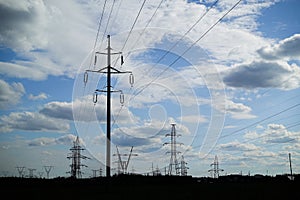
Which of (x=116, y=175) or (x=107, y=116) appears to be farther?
(x=116, y=175)

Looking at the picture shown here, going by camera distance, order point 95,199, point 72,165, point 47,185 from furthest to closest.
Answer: point 72,165, point 47,185, point 95,199

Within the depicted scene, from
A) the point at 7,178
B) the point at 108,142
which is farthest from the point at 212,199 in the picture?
the point at 7,178

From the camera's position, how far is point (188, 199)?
112ft

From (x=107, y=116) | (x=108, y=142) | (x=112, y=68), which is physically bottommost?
(x=108, y=142)

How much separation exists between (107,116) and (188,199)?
32.0 feet

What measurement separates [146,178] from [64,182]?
27157 mm

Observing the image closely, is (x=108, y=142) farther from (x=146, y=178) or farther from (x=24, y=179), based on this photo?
(x=146, y=178)

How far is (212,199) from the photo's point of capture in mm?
33219

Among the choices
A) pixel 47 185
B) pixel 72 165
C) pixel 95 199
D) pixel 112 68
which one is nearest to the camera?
pixel 95 199

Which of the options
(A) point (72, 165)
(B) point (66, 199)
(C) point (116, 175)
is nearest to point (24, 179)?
(A) point (72, 165)

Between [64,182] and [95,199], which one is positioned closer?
[95,199]

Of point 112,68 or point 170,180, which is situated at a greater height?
point 112,68

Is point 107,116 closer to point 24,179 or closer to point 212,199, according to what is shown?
point 212,199

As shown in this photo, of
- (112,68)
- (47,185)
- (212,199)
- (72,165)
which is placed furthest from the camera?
(72,165)
